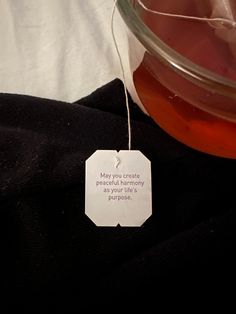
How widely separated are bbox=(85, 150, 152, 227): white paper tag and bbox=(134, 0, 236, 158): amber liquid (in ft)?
0.21

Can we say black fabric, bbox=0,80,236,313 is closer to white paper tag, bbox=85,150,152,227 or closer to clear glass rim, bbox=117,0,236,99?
white paper tag, bbox=85,150,152,227

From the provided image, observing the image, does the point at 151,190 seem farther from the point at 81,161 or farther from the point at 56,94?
the point at 56,94

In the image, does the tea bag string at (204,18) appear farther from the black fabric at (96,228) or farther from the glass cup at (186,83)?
the black fabric at (96,228)

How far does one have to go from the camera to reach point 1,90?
723 mm

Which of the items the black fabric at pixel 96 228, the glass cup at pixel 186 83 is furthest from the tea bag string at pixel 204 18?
the black fabric at pixel 96 228

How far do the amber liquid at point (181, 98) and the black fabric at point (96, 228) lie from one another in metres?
0.02

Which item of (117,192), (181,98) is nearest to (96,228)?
(117,192)

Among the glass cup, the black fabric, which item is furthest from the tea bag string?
the black fabric

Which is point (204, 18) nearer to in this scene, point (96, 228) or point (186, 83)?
point (186, 83)

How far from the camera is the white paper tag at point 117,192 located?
616mm

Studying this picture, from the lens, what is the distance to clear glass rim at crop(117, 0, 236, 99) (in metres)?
0.52

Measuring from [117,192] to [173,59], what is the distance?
0.52 feet

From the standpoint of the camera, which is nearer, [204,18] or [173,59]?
[173,59]

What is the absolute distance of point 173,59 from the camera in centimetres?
53
